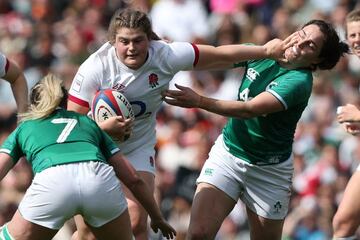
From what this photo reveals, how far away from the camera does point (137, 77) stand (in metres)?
8.31

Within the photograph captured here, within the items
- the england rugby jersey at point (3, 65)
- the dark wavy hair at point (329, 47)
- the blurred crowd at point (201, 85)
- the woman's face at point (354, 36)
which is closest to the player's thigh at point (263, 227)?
the dark wavy hair at point (329, 47)

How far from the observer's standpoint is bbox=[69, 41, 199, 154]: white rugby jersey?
27.1 ft

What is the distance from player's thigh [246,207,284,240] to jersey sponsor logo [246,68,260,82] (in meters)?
1.04

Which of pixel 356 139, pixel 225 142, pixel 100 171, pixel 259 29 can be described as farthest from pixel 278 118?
pixel 259 29

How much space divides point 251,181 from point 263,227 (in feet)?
1.22

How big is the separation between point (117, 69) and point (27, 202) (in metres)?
1.37

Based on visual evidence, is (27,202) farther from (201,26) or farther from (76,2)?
(76,2)

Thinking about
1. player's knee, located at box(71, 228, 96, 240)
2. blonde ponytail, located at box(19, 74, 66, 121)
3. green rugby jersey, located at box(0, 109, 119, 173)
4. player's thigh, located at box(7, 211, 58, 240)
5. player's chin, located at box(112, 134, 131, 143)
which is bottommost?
player's knee, located at box(71, 228, 96, 240)

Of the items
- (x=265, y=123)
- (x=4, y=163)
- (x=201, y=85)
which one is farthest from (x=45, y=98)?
(x=201, y=85)

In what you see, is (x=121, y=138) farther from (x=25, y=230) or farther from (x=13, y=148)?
(x=25, y=230)

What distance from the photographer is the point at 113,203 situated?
7.52 metres

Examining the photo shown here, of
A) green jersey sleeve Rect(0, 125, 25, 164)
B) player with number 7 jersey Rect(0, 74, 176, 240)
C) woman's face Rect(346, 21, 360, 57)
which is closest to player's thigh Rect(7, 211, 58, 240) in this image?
player with number 7 jersey Rect(0, 74, 176, 240)

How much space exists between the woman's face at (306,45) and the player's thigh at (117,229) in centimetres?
179

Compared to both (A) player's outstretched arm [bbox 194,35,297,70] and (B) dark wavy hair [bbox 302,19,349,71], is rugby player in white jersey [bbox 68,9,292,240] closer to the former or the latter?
(A) player's outstretched arm [bbox 194,35,297,70]
